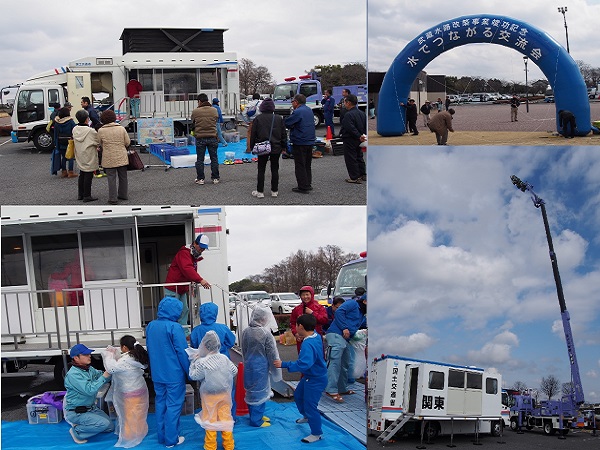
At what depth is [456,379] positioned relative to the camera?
5.67 meters

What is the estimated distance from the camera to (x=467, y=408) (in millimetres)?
5699

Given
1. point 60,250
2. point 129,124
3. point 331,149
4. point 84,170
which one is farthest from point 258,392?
point 129,124

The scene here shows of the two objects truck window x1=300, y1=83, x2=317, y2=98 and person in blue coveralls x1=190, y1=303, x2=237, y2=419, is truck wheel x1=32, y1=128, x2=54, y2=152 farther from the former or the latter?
person in blue coveralls x1=190, y1=303, x2=237, y2=419

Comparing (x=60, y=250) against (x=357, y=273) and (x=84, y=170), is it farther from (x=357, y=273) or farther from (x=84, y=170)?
(x=357, y=273)

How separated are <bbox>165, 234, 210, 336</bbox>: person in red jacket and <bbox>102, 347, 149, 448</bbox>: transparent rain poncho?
2.26ft

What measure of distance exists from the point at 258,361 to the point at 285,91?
1259 centimetres

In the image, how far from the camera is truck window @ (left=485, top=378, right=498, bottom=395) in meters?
5.74

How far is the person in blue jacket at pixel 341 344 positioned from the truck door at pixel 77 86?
8.12 m

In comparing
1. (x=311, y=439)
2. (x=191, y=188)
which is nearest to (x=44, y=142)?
(x=191, y=188)

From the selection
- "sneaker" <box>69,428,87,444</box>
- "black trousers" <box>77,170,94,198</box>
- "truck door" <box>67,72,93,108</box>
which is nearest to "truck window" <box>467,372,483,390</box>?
"sneaker" <box>69,428,87,444</box>

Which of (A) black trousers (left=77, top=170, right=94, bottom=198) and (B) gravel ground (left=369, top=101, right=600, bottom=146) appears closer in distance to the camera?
(A) black trousers (left=77, top=170, right=94, bottom=198)

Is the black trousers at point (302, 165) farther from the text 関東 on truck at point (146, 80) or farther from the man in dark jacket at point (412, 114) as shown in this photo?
the text 関東 on truck at point (146, 80)

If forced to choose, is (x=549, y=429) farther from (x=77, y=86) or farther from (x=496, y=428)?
(x=77, y=86)

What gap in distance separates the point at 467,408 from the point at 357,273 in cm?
232
